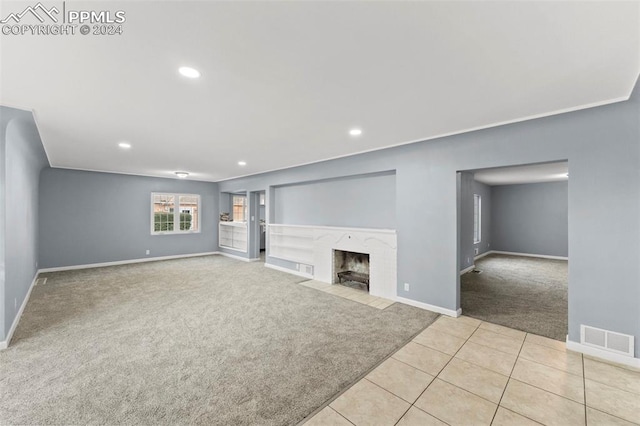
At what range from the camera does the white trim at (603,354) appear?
253 centimetres

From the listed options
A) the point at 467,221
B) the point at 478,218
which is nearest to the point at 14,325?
the point at 467,221

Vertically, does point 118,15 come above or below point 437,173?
above

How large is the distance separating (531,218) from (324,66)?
984 cm

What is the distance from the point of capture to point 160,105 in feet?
9.00

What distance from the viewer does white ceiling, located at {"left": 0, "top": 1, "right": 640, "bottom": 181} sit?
4.89 feet

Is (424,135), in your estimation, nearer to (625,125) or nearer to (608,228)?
(625,125)

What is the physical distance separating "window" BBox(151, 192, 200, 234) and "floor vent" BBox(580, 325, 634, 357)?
30.5ft

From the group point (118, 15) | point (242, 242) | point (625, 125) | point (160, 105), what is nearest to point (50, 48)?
point (118, 15)

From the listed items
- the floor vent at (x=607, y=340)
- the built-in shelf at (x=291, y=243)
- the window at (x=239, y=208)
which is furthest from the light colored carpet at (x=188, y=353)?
the window at (x=239, y=208)

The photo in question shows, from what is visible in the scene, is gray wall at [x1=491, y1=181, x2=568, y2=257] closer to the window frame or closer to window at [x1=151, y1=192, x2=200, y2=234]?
the window frame

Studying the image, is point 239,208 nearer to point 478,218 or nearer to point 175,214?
point 175,214

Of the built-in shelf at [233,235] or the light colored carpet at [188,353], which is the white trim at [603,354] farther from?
the built-in shelf at [233,235]

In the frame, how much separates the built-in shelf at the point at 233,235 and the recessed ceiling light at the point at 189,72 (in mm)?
6492

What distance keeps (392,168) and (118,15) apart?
3.83 metres
